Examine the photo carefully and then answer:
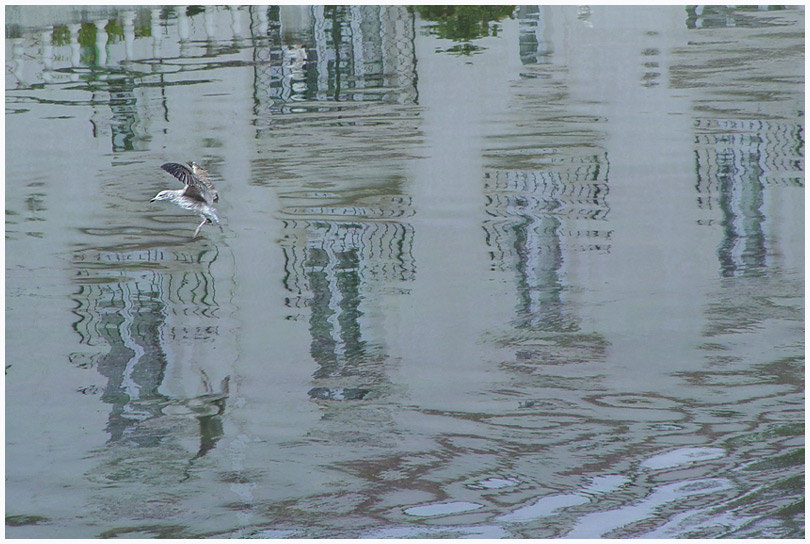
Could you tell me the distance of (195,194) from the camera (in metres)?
6.75

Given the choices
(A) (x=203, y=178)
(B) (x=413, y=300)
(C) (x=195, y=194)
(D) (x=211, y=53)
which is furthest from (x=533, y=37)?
(B) (x=413, y=300)

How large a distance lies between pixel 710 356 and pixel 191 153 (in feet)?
14.8

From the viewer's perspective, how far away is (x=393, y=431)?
4.52m

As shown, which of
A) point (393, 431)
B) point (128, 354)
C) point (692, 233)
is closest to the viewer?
point (393, 431)

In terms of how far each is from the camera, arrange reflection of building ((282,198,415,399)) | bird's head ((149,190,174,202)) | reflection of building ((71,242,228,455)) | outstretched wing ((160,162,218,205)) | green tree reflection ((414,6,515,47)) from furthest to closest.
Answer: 1. green tree reflection ((414,6,515,47))
2. bird's head ((149,190,174,202))
3. outstretched wing ((160,162,218,205))
4. reflection of building ((282,198,415,399))
5. reflection of building ((71,242,228,455))

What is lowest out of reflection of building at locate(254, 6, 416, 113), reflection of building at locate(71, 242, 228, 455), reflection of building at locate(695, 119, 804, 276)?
reflection of building at locate(71, 242, 228, 455)

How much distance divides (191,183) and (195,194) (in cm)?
16

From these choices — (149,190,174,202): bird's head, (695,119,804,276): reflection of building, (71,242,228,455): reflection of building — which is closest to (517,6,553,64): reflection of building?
(695,119,804,276): reflection of building

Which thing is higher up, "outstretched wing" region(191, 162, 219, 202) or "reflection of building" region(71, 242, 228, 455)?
"outstretched wing" region(191, 162, 219, 202)

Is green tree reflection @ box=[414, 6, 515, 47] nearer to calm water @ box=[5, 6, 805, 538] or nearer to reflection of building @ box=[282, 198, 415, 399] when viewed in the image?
calm water @ box=[5, 6, 805, 538]

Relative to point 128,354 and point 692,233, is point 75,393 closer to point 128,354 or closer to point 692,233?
point 128,354

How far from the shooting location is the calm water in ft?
13.5

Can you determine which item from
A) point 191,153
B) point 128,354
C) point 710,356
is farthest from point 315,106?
point 710,356

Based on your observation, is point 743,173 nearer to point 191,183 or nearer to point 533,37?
point 191,183
